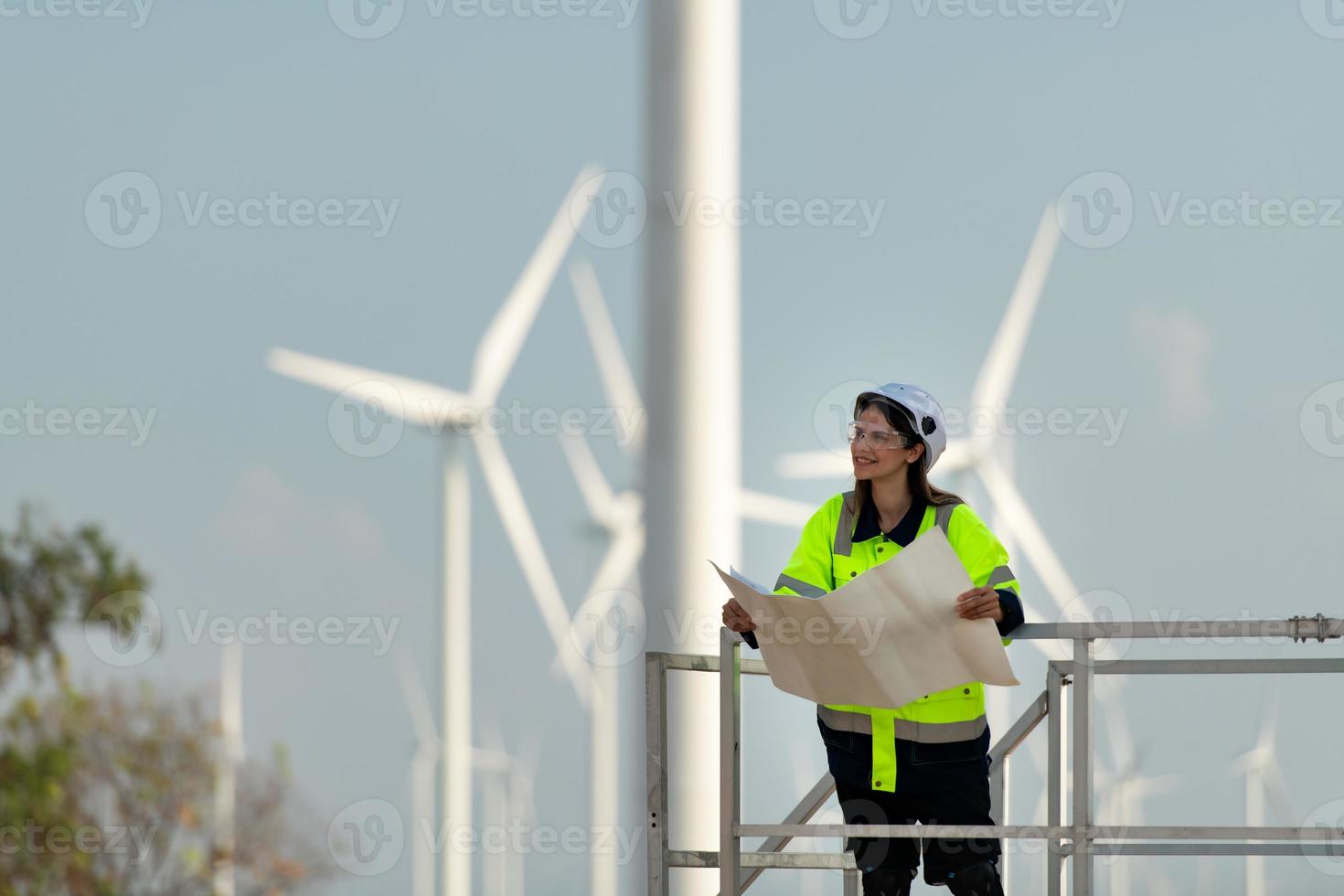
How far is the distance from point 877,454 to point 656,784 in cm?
111

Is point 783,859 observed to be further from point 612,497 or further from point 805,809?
point 612,497

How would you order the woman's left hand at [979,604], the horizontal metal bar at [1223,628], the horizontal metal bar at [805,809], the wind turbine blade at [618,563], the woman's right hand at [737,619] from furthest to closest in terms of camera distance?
the wind turbine blade at [618,563]
the horizontal metal bar at [805,809]
the woman's right hand at [737,619]
the woman's left hand at [979,604]
the horizontal metal bar at [1223,628]

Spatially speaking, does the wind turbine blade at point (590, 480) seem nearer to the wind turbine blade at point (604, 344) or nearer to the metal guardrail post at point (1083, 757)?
the wind turbine blade at point (604, 344)

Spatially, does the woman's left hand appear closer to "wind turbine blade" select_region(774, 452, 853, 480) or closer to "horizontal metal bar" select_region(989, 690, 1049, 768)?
"horizontal metal bar" select_region(989, 690, 1049, 768)

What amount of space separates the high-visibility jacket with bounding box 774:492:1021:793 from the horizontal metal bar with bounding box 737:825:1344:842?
333 mm

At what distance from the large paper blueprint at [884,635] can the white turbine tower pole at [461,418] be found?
6034 mm

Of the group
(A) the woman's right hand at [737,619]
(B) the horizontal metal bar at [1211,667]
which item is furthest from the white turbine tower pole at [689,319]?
(B) the horizontal metal bar at [1211,667]

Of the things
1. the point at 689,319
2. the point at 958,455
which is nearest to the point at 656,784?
the point at 689,319

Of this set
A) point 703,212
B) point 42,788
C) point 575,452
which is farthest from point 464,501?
point 703,212

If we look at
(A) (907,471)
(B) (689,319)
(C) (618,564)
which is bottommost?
(A) (907,471)

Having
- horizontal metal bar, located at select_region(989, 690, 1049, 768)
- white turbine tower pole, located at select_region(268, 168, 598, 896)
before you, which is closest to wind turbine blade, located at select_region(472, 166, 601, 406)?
white turbine tower pole, located at select_region(268, 168, 598, 896)

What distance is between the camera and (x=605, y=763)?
11.6 metres

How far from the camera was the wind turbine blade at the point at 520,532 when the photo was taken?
1080 cm

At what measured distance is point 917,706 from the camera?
15.1ft
